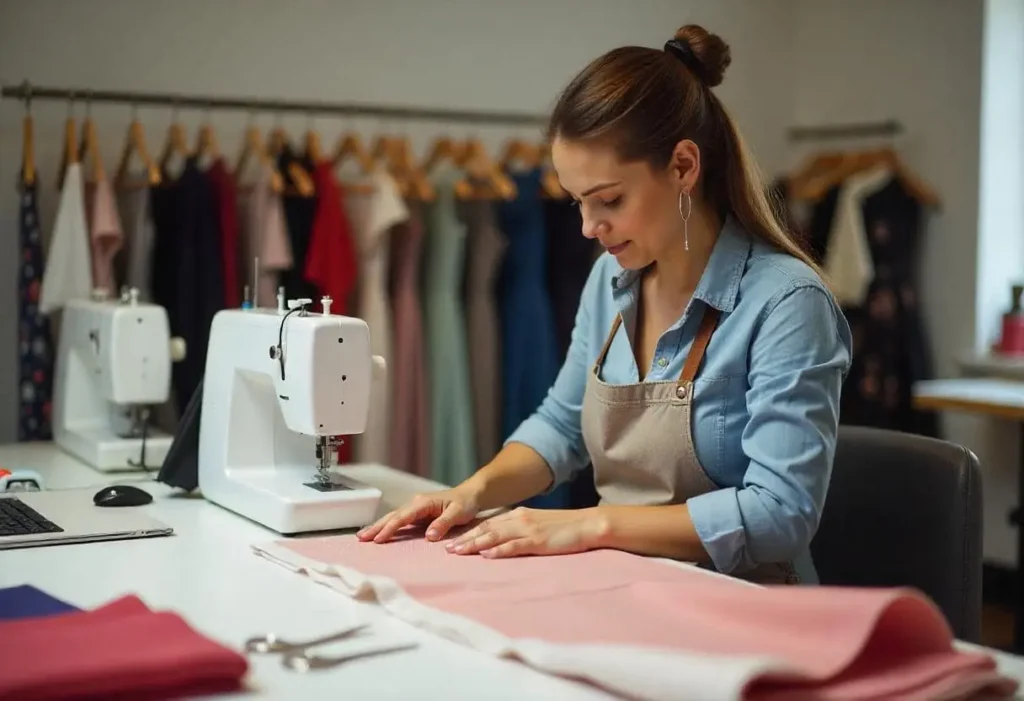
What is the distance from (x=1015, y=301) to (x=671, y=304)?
272 cm

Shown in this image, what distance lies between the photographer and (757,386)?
177 centimetres

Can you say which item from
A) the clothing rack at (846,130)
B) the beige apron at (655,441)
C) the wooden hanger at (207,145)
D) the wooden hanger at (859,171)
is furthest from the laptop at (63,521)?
the clothing rack at (846,130)

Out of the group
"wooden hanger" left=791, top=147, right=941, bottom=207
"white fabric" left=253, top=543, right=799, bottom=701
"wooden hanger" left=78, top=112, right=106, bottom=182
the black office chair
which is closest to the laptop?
"white fabric" left=253, top=543, right=799, bottom=701

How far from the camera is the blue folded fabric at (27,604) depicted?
4.51 feet

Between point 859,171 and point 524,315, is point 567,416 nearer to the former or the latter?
point 524,315

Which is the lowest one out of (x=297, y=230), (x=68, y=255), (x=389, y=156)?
(x=68, y=255)

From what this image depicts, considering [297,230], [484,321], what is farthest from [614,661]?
[484,321]

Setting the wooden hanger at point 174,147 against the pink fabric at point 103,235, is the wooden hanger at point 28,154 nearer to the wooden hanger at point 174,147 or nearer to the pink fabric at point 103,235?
the pink fabric at point 103,235

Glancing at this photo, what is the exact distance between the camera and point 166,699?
1.13 metres

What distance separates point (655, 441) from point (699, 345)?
0.52 feet

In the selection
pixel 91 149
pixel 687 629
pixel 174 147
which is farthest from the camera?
pixel 174 147

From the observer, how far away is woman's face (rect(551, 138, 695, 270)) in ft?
6.12

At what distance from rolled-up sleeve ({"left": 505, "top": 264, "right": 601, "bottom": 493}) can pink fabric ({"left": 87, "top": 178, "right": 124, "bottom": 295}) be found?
1552mm

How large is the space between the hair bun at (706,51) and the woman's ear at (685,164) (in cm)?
13
